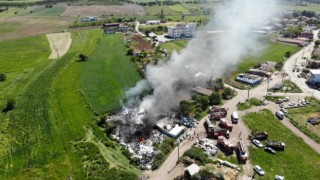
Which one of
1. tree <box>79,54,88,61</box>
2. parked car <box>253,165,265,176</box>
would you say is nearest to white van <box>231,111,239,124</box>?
parked car <box>253,165,265,176</box>

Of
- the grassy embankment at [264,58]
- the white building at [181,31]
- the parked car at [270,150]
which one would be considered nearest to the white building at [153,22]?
the white building at [181,31]

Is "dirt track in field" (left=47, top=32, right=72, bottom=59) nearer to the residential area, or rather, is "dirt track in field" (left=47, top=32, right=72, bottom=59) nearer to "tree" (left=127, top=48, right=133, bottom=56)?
the residential area

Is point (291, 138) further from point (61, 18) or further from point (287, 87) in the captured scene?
point (61, 18)

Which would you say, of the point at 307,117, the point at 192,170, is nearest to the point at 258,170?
the point at 192,170

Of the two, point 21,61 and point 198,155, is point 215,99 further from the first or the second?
point 21,61

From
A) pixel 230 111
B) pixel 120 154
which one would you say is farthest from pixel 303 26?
pixel 120 154

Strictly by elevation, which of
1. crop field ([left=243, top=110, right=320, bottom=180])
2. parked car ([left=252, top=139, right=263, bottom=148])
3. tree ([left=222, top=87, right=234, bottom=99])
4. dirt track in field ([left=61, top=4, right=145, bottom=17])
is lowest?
crop field ([left=243, top=110, right=320, bottom=180])
